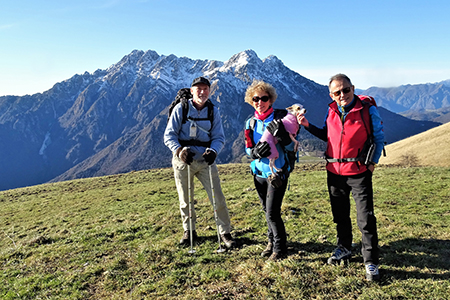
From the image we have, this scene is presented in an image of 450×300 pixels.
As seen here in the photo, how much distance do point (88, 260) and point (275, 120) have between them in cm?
703

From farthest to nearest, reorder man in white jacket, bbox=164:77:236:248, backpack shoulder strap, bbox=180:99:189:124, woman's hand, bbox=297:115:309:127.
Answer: backpack shoulder strap, bbox=180:99:189:124 < man in white jacket, bbox=164:77:236:248 < woman's hand, bbox=297:115:309:127

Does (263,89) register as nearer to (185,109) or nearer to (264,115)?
(264,115)

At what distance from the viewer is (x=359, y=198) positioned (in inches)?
227

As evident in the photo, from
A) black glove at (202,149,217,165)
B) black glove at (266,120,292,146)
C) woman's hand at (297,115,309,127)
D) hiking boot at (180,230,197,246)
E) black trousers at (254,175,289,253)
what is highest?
woman's hand at (297,115,309,127)

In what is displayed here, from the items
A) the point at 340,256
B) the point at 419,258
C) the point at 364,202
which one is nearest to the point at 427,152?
the point at 419,258

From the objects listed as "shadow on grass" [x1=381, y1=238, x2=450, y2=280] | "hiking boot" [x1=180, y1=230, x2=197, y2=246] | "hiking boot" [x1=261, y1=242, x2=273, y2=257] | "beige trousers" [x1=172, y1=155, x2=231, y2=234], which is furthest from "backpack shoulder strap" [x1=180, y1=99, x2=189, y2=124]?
"shadow on grass" [x1=381, y1=238, x2=450, y2=280]

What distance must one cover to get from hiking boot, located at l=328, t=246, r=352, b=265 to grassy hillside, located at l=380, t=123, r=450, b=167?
55881mm

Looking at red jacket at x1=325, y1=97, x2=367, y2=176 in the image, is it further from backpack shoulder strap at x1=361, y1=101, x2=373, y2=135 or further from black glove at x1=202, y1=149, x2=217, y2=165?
black glove at x1=202, y1=149, x2=217, y2=165

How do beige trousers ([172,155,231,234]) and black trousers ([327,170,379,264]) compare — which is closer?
black trousers ([327,170,379,264])

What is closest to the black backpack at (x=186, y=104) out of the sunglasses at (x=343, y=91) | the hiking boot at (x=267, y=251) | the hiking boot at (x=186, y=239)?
the sunglasses at (x=343, y=91)

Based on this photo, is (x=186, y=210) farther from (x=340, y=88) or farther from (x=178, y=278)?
(x=340, y=88)

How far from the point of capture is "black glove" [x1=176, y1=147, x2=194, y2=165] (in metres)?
7.13

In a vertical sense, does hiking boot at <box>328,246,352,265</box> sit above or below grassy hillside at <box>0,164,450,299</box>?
above

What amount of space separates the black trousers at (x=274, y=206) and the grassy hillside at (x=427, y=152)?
5669cm
